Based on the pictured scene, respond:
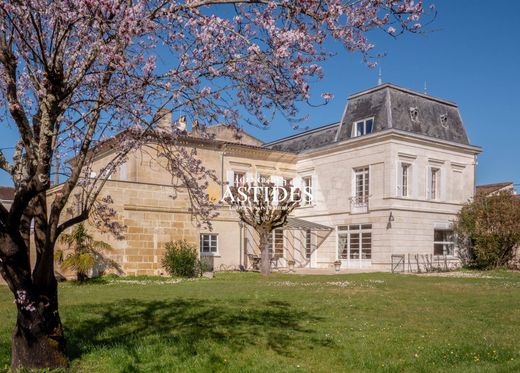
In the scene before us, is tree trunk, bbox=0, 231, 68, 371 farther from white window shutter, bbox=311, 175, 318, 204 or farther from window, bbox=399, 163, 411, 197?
white window shutter, bbox=311, 175, 318, 204

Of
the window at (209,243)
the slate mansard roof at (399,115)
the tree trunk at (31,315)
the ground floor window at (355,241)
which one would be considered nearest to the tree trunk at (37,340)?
the tree trunk at (31,315)

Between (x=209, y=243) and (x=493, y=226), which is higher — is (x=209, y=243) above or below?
below

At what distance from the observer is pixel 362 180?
2698 centimetres

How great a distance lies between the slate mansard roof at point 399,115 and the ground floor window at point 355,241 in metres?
4.86

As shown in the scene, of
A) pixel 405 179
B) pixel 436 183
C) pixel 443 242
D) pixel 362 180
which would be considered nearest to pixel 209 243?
pixel 362 180

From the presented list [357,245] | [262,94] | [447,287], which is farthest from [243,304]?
[357,245]

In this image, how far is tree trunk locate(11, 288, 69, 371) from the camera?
5363 mm

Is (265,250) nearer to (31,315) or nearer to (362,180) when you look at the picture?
(362,180)

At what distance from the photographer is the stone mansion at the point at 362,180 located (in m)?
25.3

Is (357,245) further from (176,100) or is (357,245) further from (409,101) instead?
(176,100)

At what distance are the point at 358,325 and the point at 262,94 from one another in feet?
13.4

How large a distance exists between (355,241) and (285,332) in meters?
20.2

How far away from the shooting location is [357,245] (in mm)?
26875

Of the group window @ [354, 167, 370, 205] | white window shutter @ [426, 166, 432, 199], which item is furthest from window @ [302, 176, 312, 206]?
white window shutter @ [426, 166, 432, 199]
